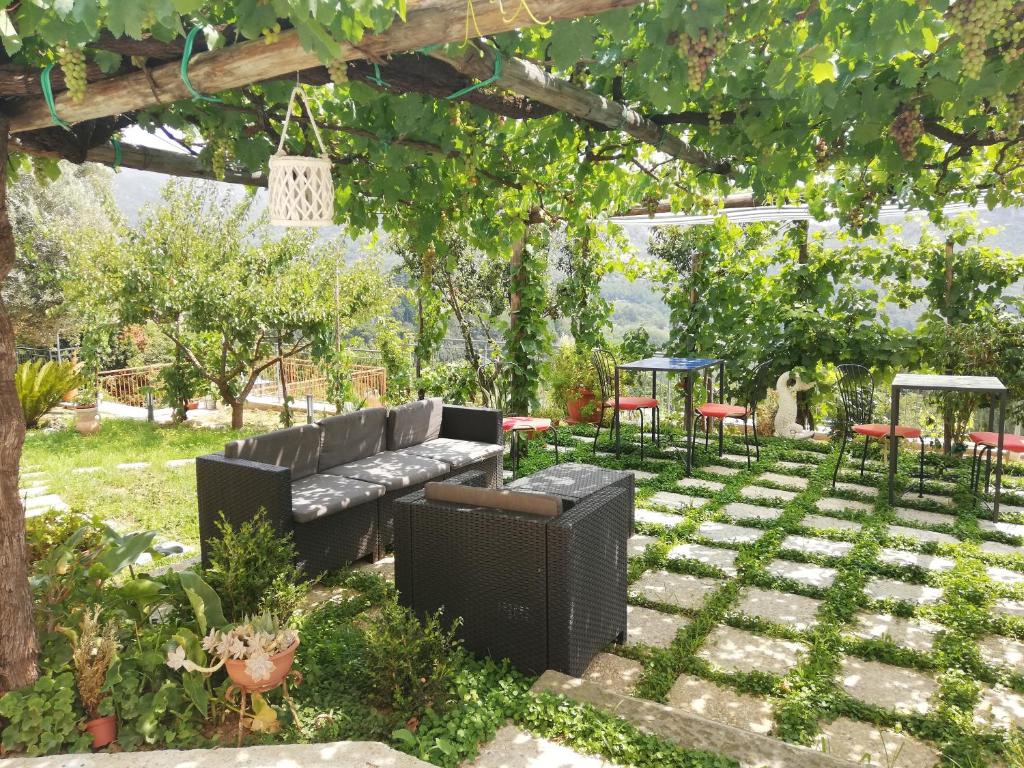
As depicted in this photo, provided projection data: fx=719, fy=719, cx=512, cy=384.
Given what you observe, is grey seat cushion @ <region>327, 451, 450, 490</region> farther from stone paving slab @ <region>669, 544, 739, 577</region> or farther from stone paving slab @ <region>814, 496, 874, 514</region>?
stone paving slab @ <region>814, 496, 874, 514</region>

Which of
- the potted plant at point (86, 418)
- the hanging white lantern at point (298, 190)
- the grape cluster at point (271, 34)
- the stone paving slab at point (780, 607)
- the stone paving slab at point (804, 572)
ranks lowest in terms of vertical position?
the stone paving slab at point (780, 607)

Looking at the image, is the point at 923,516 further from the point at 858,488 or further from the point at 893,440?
the point at 858,488

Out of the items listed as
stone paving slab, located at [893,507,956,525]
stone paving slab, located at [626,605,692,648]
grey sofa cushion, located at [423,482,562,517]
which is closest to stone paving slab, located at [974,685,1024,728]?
stone paving slab, located at [626,605,692,648]

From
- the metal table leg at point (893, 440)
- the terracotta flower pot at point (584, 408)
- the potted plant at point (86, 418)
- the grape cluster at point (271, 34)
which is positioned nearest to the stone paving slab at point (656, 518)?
the metal table leg at point (893, 440)

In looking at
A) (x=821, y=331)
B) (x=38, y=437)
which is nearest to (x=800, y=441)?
(x=821, y=331)

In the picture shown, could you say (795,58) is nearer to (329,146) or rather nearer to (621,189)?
(621,189)

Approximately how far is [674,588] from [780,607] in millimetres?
565

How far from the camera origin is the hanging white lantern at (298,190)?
264cm

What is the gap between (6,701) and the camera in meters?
2.35

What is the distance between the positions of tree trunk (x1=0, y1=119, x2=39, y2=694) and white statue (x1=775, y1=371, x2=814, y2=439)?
7.35 m

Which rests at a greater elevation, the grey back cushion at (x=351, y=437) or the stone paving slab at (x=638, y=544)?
the grey back cushion at (x=351, y=437)

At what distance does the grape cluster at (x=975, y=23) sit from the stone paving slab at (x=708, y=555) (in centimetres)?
286

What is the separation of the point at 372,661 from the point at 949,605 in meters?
3.01

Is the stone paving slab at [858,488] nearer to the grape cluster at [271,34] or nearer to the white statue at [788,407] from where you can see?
the white statue at [788,407]
